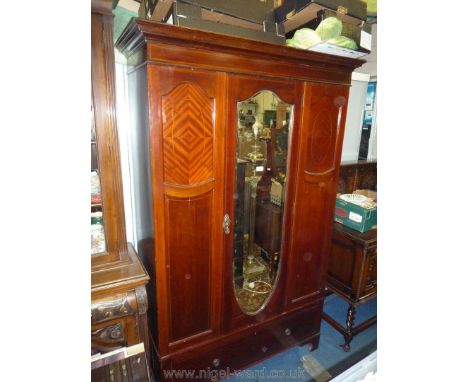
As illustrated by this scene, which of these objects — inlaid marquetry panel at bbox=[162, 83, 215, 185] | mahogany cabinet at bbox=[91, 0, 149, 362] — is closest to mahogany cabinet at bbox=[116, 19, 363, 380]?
inlaid marquetry panel at bbox=[162, 83, 215, 185]

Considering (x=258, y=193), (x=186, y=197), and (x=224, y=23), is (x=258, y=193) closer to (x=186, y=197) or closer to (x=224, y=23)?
(x=186, y=197)

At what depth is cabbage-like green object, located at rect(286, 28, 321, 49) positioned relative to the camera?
127cm

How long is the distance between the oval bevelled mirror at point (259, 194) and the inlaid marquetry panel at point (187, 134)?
0.19m

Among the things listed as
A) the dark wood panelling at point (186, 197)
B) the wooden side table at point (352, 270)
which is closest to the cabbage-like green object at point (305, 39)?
the dark wood panelling at point (186, 197)

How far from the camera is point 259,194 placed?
152 cm

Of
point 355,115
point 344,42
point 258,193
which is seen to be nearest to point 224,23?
point 344,42

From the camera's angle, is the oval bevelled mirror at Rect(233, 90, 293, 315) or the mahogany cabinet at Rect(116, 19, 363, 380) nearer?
the mahogany cabinet at Rect(116, 19, 363, 380)

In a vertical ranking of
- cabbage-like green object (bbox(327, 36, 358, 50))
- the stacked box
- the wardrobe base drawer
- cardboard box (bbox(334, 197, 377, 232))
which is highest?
the stacked box

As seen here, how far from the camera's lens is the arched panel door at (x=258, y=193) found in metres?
1.26

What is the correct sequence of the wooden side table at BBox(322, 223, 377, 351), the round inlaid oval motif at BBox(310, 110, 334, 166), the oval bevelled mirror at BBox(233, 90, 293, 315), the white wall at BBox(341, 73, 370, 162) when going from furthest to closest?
1. the white wall at BBox(341, 73, 370, 162)
2. the wooden side table at BBox(322, 223, 377, 351)
3. the round inlaid oval motif at BBox(310, 110, 334, 166)
4. the oval bevelled mirror at BBox(233, 90, 293, 315)

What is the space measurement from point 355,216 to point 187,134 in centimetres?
134

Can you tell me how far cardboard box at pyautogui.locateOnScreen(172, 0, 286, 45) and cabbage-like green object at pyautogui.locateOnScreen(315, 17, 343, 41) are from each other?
0.18m

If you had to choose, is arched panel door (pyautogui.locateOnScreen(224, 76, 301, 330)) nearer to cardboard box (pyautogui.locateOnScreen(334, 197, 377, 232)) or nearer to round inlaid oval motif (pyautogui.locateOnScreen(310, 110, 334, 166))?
round inlaid oval motif (pyautogui.locateOnScreen(310, 110, 334, 166))
